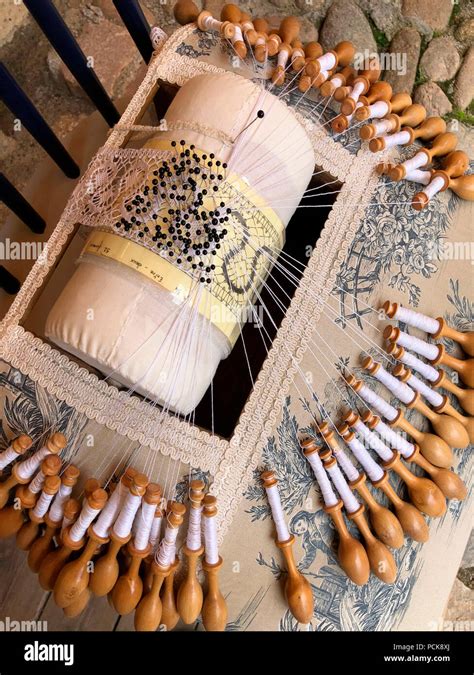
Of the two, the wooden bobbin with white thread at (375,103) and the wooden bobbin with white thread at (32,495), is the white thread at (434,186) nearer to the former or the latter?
the wooden bobbin with white thread at (375,103)

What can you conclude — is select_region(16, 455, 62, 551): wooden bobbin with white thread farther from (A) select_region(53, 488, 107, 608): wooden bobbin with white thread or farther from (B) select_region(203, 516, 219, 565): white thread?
(B) select_region(203, 516, 219, 565): white thread

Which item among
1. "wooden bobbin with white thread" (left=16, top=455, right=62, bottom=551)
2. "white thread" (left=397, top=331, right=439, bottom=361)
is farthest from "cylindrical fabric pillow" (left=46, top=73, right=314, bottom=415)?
"white thread" (left=397, top=331, right=439, bottom=361)

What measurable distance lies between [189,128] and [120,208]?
159 mm

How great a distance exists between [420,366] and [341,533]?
28 centimetres

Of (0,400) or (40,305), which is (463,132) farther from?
(0,400)

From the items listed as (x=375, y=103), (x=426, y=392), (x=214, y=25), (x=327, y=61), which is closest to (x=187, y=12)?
(x=214, y=25)

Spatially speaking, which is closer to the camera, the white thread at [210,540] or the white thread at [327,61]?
the white thread at [210,540]

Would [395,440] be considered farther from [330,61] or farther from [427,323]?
[330,61]

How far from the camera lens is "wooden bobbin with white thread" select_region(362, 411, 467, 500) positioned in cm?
90

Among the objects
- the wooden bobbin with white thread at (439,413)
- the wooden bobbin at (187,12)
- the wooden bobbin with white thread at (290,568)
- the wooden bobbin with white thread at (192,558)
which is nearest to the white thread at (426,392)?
the wooden bobbin with white thread at (439,413)

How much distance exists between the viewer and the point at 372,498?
0.89 m

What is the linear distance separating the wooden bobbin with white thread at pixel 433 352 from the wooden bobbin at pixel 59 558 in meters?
0.52

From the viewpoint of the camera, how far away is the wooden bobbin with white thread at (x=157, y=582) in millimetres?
775

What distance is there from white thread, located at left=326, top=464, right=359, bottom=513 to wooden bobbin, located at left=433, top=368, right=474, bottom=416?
22 cm
